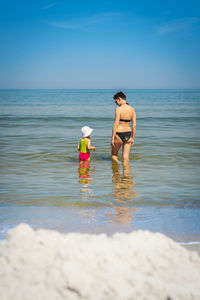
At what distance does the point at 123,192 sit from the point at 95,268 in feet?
11.7

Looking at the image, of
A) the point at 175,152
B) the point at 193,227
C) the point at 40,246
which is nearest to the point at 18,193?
the point at 193,227

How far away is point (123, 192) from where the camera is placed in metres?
5.39

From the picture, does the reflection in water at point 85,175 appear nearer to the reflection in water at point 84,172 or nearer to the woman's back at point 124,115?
the reflection in water at point 84,172

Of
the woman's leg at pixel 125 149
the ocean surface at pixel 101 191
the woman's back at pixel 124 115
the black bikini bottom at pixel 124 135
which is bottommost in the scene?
the ocean surface at pixel 101 191

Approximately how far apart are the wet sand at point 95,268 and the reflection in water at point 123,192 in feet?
6.29

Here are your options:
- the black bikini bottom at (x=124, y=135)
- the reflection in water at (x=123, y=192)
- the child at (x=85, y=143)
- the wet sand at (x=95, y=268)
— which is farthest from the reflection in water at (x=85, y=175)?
the wet sand at (x=95, y=268)

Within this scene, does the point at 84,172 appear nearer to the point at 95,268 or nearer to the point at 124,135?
the point at 124,135

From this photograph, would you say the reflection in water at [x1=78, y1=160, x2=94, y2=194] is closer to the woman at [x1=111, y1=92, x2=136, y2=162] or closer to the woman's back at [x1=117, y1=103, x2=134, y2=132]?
the woman at [x1=111, y1=92, x2=136, y2=162]

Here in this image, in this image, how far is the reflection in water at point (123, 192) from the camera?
4.14 metres

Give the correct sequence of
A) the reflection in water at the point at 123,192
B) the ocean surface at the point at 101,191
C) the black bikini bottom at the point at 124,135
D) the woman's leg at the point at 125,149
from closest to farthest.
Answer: the ocean surface at the point at 101,191 → the reflection in water at the point at 123,192 → the black bikini bottom at the point at 124,135 → the woman's leg at the point at 125,149

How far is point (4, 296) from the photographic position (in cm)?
177

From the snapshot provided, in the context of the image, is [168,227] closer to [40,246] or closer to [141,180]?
[40,246]

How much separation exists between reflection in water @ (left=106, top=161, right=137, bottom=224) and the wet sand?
6.29ft

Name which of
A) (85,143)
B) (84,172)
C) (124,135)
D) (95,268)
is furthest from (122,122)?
(95,268)
